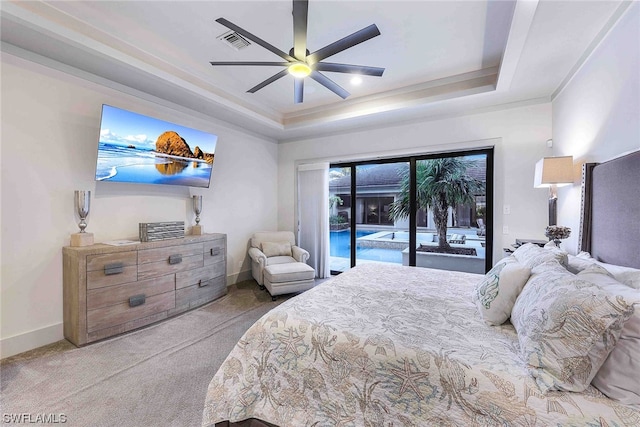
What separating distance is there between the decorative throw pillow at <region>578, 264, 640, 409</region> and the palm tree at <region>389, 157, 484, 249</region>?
3073 millimetres

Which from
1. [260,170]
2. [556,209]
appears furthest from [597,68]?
[260,170]

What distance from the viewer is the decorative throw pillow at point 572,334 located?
945 mm

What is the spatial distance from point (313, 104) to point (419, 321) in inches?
138

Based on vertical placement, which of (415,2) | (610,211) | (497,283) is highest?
(415,2)

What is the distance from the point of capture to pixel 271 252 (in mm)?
4293

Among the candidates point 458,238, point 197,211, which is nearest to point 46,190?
point 197,211

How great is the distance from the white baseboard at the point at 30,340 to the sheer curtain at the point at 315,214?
3.37 meters

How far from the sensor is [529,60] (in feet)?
8.13

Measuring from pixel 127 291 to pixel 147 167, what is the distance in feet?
4.49

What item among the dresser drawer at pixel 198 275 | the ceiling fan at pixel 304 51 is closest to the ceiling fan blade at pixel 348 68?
the ceiling fan at pixel 304 51

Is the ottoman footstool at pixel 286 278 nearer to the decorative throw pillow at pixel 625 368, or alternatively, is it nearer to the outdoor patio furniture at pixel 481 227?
the outdoor patio furniture at pixel 481 227

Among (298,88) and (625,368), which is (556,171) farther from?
(298,88)

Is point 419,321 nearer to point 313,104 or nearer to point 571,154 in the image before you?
point 571,154

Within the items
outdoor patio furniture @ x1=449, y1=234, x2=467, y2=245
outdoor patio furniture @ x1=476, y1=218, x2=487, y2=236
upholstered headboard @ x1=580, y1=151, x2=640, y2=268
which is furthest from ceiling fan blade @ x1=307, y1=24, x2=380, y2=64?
outdoor patio furniture @ x1=449, y1=234, x2=467, y2=245
